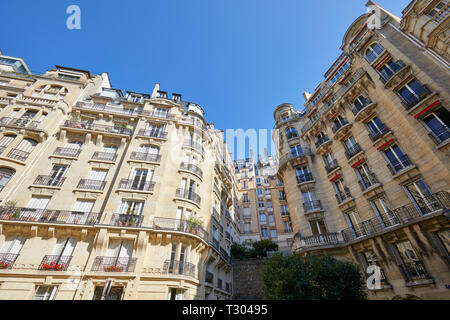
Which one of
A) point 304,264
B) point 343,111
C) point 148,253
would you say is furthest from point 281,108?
point 148,253

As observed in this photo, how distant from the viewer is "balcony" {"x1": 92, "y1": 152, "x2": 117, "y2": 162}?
17308mm

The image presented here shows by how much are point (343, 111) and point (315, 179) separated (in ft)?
23.2

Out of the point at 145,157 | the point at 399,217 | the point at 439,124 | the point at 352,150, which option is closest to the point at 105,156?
the point at 145,157

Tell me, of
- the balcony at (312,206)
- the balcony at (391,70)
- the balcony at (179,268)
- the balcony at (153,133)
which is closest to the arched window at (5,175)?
the balcony at (153,133)

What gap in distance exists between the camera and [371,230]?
12.6 meters

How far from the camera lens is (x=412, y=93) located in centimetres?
1304

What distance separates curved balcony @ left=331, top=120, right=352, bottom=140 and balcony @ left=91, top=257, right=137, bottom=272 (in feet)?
63.0

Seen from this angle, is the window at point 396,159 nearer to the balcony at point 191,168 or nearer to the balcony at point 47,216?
the balcony at point 191,168

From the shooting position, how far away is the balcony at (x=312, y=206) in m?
16.5

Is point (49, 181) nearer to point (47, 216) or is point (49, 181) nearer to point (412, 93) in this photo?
point (47, 216)

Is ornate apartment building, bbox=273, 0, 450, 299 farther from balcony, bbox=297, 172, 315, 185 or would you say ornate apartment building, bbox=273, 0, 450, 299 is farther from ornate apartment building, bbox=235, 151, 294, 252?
ornate apartment building, bbox=235, 151, 294, 252

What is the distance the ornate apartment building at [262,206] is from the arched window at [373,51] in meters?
22.2

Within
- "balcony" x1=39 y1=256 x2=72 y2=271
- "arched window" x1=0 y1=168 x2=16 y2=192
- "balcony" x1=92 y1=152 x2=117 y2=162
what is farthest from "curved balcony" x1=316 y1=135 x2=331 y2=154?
"arched window" x1=0 y1=168 x2=16 y2=192
